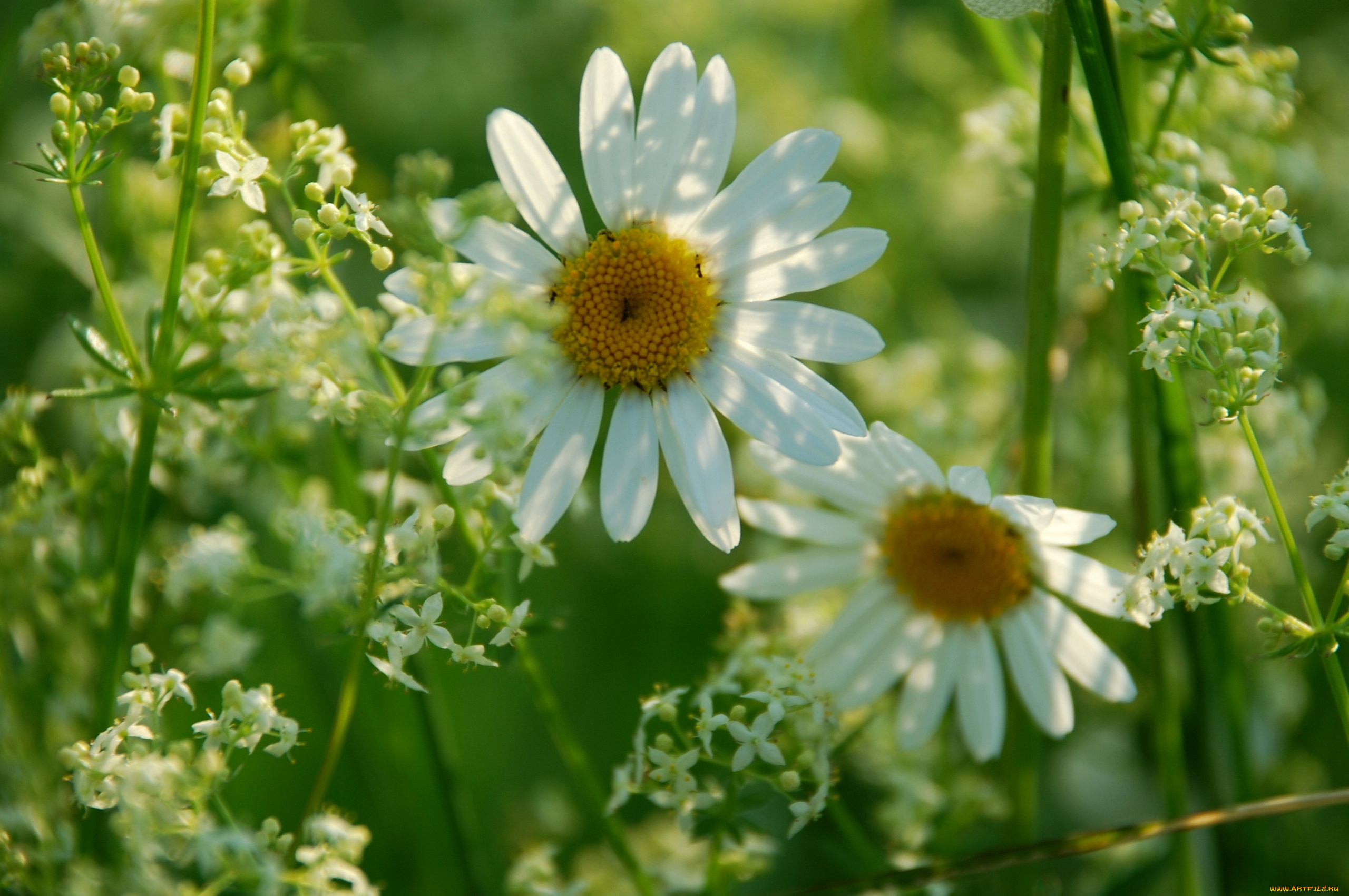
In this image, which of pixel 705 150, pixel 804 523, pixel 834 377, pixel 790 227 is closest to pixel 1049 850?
pixel 804 523

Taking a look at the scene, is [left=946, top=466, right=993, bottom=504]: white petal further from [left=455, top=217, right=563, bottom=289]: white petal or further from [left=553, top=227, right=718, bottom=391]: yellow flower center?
[left=455, top=217, right=563, bottom=289]: white petal

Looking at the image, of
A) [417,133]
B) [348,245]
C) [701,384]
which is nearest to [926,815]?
[701,384]

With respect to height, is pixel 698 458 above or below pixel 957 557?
above

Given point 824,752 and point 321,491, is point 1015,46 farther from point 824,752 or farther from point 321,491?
point 321,491

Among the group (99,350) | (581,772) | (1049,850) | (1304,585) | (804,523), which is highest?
(99,350)

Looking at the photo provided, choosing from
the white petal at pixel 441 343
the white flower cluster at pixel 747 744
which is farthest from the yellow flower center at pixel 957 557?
the white petal at pixel 441 343

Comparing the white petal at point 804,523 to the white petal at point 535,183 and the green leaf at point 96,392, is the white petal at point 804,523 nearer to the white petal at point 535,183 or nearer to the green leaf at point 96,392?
the white petal at point 535,183

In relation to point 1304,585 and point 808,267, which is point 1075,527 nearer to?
point 1304,585
